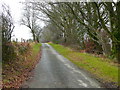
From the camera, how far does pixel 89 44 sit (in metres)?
24.9

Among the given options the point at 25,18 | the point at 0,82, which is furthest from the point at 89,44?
the point at 25,18

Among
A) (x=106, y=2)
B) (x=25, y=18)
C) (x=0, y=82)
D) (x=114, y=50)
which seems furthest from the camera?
(x=25, y=18)

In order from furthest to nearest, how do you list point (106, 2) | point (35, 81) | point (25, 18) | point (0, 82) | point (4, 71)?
point (25, 18), point (106, 2), point (4, 71), point (35, 81), point (0, 82)

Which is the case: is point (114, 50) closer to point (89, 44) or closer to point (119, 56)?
point (119, 56)

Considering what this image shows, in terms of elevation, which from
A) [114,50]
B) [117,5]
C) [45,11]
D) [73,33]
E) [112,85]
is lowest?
[112,85]

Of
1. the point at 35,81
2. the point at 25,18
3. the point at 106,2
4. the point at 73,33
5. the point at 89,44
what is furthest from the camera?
the point at 25,18

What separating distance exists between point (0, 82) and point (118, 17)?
12429mm

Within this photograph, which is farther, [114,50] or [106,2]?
[114,50]

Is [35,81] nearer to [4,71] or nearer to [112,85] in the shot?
[4,71]

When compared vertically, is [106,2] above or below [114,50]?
above

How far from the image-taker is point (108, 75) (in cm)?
978

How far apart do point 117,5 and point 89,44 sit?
9666 millimetres

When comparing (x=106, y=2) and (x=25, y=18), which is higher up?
(x=25, y=18)

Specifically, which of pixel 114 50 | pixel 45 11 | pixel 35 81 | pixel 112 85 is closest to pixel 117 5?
pixel 114 50
